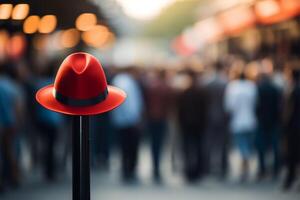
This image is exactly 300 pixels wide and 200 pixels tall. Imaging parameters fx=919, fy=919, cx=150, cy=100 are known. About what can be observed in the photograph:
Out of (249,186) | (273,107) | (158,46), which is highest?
(273,107)

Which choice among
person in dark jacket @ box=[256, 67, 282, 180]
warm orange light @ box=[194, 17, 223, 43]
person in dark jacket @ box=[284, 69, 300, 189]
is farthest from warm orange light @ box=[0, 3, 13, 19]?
warm orange light @ box=[194, 17, 223, 43]

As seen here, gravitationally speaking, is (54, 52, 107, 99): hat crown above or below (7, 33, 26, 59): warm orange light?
above

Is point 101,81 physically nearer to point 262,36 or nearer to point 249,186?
point 249,186

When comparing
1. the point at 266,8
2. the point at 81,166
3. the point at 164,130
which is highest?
the point at 81,166

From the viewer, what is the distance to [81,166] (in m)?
4.87

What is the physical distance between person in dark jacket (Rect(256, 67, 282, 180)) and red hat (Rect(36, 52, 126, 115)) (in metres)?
8.49

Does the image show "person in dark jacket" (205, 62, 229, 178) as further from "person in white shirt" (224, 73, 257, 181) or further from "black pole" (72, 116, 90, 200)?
"black pole" (72, 116, 90, 200)

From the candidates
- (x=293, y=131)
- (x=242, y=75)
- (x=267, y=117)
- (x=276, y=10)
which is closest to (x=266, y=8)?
(x=276, y=10)

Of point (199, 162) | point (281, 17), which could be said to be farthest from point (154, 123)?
point (281, 17)

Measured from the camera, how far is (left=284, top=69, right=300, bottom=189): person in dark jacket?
39.3 ft

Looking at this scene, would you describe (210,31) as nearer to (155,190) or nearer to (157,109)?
(157,109)

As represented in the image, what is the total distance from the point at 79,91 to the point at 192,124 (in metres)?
8.42

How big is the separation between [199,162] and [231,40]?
14.3m

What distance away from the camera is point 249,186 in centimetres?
1298
